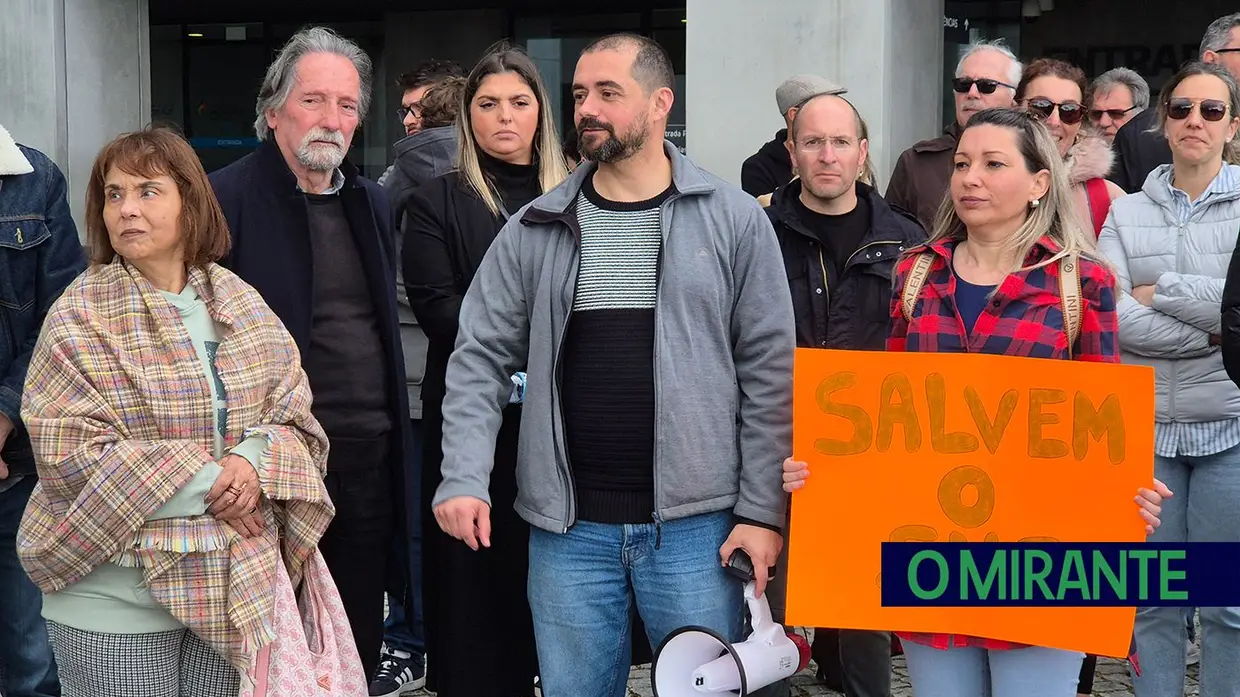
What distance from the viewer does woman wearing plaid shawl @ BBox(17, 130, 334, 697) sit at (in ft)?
12.0

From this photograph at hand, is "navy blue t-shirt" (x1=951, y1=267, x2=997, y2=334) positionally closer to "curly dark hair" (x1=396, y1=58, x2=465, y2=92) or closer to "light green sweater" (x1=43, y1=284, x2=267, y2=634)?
"light green sweater" (x1=43, y1=284, x2=267, y2=634)

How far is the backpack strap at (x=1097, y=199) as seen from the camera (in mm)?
5574

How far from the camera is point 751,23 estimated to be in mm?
9648

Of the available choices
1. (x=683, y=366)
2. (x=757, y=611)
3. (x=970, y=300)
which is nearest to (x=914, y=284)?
(x=970, y=300)

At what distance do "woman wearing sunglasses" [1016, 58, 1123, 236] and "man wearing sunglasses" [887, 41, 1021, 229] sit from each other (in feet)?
0.29

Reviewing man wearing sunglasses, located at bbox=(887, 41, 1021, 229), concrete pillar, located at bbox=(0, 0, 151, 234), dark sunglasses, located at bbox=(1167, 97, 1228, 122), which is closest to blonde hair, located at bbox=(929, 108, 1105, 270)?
dark sunglasses, located at bbox=(1167, 97, 1228, 122)

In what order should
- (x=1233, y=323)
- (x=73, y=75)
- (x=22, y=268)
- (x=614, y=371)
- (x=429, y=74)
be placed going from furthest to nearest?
(x=73, y=75)
(x=429, y=74)
(x=22, y=268)
(x=1233, y=323)
(x=614, y=371)

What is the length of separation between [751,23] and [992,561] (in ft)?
21.5

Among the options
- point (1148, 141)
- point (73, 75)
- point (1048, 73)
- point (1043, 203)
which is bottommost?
point (1043, 203)

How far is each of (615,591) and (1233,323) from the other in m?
1.94

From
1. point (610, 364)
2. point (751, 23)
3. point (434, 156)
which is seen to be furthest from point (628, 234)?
point (751, 23)

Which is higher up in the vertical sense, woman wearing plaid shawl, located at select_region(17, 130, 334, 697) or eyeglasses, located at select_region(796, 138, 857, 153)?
eyeglasses, located at select_region(796, 138, 857, 153)

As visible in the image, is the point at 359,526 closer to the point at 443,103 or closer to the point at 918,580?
the point at 918,580

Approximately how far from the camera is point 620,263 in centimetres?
377
